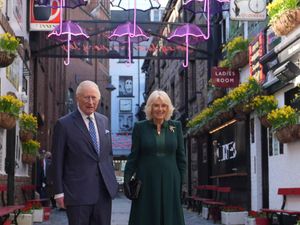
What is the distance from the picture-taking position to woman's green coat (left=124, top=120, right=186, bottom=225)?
556 centimetres

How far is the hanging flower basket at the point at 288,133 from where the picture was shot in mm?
9398

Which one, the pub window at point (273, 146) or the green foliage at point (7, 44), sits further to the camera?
the pub window at point (273, 146)

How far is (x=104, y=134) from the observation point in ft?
17.2

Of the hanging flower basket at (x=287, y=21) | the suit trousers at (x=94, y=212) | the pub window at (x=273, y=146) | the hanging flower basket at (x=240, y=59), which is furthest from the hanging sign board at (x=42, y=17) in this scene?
the suit trousers at (x=94, y=212)

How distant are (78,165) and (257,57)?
802 cm

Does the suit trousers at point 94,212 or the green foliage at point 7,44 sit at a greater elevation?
the green foliage at point 7,44

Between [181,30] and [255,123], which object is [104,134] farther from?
[181,30]

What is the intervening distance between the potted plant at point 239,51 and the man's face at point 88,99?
874 centimetres

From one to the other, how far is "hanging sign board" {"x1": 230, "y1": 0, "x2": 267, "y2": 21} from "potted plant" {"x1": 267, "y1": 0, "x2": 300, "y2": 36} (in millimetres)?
2427

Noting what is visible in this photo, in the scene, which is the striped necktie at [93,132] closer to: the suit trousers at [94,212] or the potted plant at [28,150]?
the suit trousers at [94,212]

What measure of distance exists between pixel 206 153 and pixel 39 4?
646cm

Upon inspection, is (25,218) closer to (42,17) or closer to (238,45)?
(238,45)

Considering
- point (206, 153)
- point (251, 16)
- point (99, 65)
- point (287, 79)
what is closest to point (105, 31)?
point (206, 153)

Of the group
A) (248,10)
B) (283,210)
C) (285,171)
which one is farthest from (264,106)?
(248,10)
